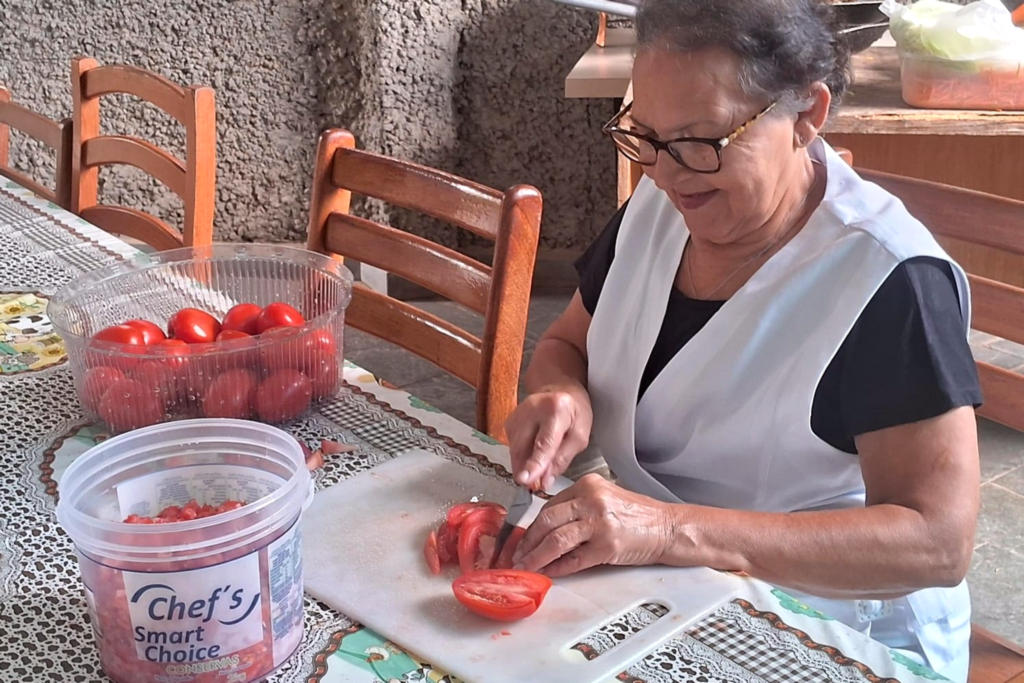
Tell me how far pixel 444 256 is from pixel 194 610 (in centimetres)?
85

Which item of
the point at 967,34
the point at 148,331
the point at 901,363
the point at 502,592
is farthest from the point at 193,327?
the point at 967,34

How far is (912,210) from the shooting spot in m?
1.39

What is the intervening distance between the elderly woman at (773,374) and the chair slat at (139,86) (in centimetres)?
99

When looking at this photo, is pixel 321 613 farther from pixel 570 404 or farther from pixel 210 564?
pixel 570 404

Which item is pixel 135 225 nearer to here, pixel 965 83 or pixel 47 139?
pixel 47 139

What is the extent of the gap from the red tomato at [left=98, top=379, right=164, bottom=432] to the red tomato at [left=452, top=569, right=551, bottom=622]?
1.44ft

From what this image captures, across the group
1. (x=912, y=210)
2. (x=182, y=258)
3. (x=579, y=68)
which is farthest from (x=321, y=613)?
(x=579, y=68)

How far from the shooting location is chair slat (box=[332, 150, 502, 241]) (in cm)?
147

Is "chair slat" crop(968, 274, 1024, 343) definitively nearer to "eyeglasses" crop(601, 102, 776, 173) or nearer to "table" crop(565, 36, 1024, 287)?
"eyeglasses" crop(601, 102, 776, 173)

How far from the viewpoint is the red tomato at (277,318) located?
4.05ft

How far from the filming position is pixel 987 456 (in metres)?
2.66

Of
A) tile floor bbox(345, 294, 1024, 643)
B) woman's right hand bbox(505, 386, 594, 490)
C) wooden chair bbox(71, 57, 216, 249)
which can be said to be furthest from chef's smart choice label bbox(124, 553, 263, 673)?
tile floor bbox(345, 294, 1024, 643)

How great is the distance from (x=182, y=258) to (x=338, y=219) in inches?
12.9

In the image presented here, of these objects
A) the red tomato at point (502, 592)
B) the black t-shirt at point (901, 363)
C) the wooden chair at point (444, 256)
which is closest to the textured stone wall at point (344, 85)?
the wooden chair at point (444, 256)
